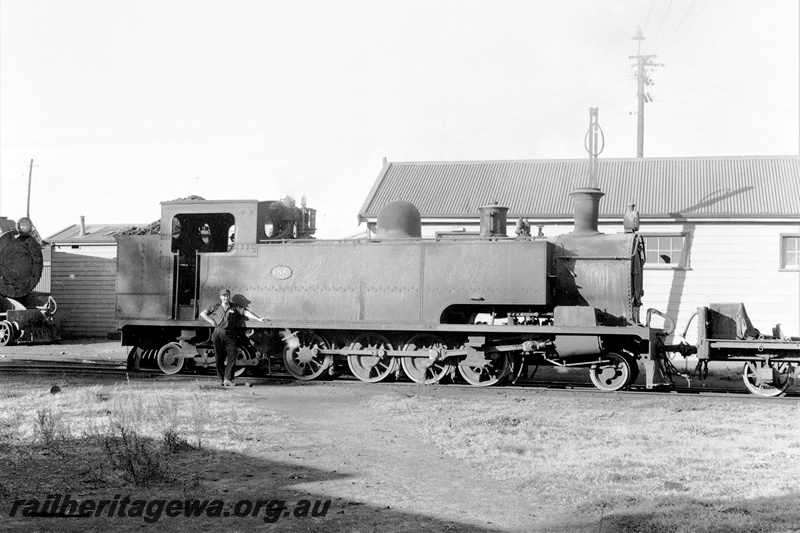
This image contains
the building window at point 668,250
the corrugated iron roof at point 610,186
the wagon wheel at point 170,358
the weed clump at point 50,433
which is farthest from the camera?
the corrugated iron roof at point 610,186

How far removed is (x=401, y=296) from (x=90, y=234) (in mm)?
19884

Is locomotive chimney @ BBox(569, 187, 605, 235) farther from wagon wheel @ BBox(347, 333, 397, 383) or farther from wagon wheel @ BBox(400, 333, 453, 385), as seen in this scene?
wagon wheel @ BBox(347, 333, 397, 383)

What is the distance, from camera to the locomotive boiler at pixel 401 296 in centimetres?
1329

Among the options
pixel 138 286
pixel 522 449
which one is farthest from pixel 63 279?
pixel 522 449

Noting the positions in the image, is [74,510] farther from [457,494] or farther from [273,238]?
[273,238]

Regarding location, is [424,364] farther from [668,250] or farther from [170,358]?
[668,250]

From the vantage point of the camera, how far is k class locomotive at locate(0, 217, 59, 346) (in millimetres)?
23594

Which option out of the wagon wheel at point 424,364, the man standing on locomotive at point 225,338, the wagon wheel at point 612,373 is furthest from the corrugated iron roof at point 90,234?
the wagon wheel at point 612,373

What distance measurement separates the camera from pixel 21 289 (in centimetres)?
2488

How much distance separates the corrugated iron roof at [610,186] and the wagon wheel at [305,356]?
796cm

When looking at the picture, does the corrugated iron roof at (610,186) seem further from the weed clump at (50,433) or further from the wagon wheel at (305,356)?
the weed clump at (50,433)

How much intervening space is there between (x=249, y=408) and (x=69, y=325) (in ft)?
63.0

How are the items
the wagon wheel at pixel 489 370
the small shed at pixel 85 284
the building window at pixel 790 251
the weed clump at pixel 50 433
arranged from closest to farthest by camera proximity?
the weed clump at pixel 50 433, the wagon wheel at pixel 489 370, the building window at pixel 790 251, the small shed at pixel 85 284

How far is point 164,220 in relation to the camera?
15.0 meters
